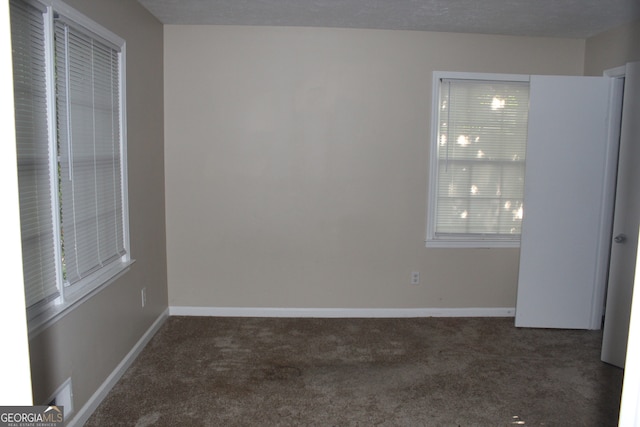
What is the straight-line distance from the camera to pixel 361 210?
A: 4246 mm

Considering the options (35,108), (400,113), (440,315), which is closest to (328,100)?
(400,113)

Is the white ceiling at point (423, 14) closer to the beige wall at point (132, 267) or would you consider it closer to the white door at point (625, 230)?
the beige wall at point (132, 267)

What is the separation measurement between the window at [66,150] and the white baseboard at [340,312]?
1.29m

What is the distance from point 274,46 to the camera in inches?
159

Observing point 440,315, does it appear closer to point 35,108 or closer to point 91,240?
point 91,240

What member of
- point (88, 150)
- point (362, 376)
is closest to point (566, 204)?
point (362, 376)

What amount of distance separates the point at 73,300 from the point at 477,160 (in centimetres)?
341

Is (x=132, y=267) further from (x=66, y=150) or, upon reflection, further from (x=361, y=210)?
(x=361, y=210)

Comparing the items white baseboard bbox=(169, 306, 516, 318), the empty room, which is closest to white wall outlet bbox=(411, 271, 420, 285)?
the empty room

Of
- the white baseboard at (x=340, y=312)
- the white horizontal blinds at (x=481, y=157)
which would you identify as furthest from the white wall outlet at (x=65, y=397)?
the white horizontal blinds at (x=481, y=157)

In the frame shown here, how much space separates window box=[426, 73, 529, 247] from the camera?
419 centimetres

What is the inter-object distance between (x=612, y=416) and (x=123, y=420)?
276 centimetres

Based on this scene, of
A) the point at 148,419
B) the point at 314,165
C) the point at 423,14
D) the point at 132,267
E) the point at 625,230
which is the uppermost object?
the point at 423,14

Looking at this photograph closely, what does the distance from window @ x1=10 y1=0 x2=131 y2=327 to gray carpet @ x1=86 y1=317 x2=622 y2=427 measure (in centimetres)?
85
